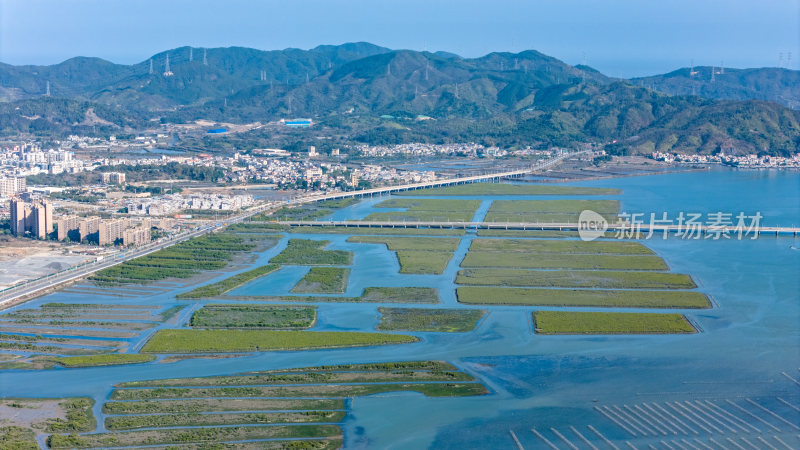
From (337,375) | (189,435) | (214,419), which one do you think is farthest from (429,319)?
(189,435)

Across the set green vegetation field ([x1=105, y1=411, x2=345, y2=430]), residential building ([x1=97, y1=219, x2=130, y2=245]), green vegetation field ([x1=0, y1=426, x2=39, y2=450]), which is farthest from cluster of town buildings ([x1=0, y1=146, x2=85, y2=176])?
green vegetation field ([x1=105, y1=411, x2=345, y2=430])

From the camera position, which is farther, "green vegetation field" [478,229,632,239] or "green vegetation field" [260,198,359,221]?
"green vegetation field" [260,198,359,221]

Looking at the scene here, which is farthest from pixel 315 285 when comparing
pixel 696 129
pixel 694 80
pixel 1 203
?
pixel 694 80

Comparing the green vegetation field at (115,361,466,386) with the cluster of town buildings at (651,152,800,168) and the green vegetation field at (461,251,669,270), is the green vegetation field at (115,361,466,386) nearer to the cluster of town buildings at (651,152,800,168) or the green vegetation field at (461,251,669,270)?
the green vegetation field at (461,251,669,270)

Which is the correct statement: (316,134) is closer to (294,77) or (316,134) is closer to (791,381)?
(294,77)

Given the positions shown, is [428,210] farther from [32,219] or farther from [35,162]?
[35,162]

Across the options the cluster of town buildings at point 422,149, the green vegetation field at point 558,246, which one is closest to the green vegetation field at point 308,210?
the green vegetation field at point 558,246

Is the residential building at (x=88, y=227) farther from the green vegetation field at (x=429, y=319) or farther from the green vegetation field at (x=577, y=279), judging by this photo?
the green vegetation field at (x=429, y=319)
